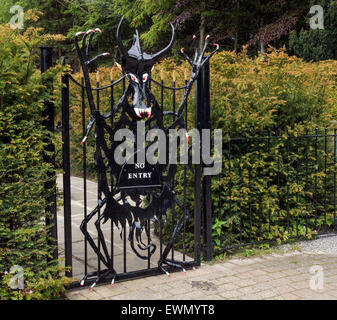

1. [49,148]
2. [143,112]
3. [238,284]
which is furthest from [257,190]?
[49,148]

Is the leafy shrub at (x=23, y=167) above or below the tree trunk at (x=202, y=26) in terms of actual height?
below

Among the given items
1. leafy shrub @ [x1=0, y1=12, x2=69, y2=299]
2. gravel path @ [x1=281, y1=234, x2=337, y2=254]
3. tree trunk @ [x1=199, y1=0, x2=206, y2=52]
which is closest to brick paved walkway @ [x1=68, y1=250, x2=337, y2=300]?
gravel path @ [x1=281, y1=234, x2=337, y2=254]

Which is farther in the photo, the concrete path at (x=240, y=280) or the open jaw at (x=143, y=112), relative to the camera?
the open jaw at (x=143, y=112)

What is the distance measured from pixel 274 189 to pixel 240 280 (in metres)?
1.55

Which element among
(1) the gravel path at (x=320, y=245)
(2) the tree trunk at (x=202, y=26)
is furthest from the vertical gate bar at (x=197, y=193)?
(2) the tree trunk at (x=202, y=26)

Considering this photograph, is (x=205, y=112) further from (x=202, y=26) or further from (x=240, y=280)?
(x=202, y=26)

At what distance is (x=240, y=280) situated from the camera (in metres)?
4.55

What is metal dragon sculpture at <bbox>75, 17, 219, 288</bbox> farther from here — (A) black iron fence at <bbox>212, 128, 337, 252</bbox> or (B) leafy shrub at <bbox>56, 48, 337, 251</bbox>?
(A) black iron fence at <bbox>212, 128, 337, 252</bbox>

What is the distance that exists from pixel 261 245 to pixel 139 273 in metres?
1.91

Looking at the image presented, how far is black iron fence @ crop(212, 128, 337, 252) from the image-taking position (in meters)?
5.42

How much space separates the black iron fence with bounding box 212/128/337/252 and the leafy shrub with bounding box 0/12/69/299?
2.29 meters

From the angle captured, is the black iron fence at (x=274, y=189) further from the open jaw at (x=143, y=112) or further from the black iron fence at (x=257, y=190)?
the open jaw at (x=143, y=112)

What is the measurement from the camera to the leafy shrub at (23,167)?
353 cm

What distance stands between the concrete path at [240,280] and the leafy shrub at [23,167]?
0.60 metres
